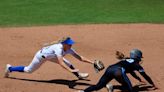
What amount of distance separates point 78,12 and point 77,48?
6.05 m

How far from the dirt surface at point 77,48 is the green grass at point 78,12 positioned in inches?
47.5

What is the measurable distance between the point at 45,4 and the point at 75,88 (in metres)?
12.0

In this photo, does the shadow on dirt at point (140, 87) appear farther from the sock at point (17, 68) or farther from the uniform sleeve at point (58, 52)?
the sock at point (17, 68)

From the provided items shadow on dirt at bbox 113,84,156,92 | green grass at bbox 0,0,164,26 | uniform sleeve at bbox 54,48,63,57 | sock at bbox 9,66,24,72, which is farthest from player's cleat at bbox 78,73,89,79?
green grass at bbox 0,0,164,26

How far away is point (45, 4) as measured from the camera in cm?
2314

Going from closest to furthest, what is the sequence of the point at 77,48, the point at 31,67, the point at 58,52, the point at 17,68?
1. the point at 58,52
2. the point at 31,67
3. the point at 17,68
4. the point at 77,48

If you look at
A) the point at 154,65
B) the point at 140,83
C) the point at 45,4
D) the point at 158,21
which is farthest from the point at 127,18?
the point at 140,83

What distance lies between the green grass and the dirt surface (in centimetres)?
121

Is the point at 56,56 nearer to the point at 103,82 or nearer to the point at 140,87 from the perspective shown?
the point at 103,82

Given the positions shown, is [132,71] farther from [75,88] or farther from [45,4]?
[45,4]

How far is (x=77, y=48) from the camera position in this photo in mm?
15453

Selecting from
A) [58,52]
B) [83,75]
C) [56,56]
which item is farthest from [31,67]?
[83,75]

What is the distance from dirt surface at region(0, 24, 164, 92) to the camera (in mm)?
11984

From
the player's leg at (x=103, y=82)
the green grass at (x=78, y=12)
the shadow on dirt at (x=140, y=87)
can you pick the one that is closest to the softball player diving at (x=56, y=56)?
the player's leg at (x=103, y=82)
